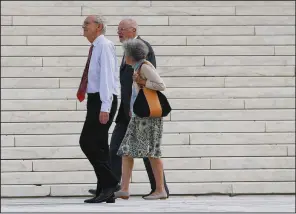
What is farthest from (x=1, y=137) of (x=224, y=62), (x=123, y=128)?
(x=224, y=62)

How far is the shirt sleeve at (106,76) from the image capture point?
8.27 metres

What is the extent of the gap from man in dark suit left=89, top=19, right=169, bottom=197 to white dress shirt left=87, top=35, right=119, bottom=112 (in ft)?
1.77

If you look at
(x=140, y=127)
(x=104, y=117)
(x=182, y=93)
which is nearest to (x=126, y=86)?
(x=140, y=127)

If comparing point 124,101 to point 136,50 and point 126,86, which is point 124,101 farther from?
point 136,50

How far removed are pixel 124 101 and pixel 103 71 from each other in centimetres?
82

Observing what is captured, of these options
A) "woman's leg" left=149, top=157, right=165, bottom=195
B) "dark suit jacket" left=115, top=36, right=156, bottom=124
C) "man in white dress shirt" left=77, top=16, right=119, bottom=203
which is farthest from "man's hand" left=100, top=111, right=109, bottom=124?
"dark suit jacket" left=115, top=36, right=156, bottom=124

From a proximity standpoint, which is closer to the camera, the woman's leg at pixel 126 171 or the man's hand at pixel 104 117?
the man's hand at pixel 104 117

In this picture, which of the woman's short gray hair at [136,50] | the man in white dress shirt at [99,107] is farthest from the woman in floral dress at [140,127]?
the man in white dress shirt at [99,107]

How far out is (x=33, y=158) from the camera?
10.3 metres

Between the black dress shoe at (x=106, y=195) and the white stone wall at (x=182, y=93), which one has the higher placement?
the white stone wall at (x=182, y=93)

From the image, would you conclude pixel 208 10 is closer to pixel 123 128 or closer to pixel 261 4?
pixel 261 4

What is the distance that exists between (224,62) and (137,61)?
2.45 m

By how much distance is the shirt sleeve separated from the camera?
8273 millimetres

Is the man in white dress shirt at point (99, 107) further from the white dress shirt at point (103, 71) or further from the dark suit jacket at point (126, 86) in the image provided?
the dark suit jacket at point (126, 86)
